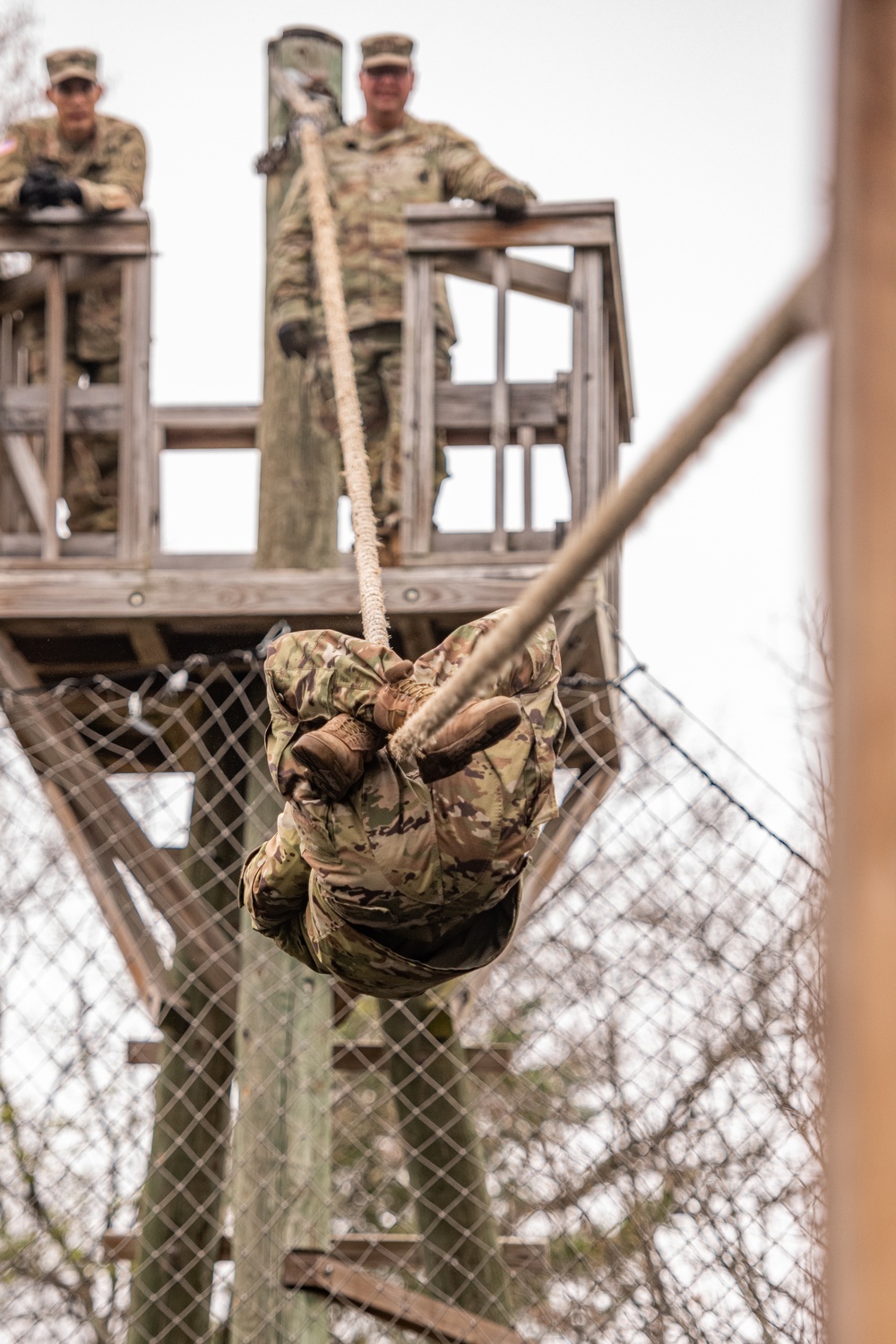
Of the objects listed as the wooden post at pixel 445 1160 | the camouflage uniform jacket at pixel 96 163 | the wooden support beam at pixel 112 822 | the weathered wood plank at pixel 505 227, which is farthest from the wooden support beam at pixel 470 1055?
the weathered wood plank at pixel 505 227

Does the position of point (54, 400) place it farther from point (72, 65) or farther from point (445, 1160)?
point (445, 1160)

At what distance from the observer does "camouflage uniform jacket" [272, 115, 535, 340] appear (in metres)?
5.61

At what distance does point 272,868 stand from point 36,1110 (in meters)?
9.08

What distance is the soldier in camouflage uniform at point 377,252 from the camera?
18.0ft

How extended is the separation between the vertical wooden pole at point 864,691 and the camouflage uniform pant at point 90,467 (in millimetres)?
5371

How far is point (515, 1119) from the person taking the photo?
10.8m

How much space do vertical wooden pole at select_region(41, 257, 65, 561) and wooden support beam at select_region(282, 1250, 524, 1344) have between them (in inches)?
78.9

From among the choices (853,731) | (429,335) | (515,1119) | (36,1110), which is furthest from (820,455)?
(36,1110)

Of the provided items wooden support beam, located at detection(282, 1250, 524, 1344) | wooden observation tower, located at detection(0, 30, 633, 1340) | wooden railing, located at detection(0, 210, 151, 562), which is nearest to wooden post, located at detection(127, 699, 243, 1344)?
wooden observation tower, located at detection(0, 30, 633, 1340)

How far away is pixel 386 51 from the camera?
611 cm

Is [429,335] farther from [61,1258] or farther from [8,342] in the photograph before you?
[61,1258]

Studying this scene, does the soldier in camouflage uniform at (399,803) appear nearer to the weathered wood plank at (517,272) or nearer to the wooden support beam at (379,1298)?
the wooden support beam at (379,1298)

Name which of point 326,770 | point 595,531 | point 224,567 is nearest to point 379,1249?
point 224,567

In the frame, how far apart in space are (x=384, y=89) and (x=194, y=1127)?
3.29 metres
